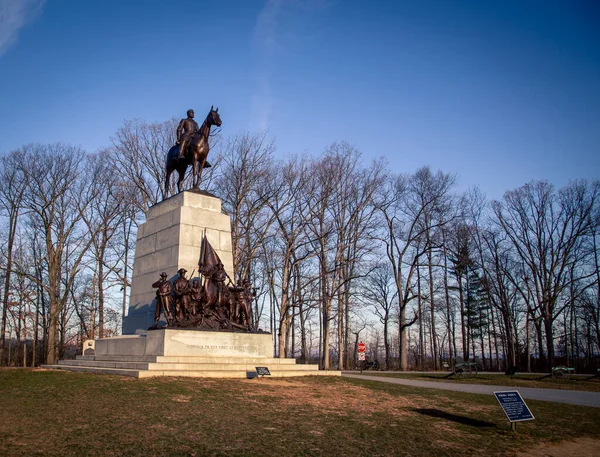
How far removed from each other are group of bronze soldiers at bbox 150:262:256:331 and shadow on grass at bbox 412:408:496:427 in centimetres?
698

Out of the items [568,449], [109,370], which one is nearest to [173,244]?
[109,370]

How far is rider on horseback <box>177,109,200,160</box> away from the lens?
1956cm

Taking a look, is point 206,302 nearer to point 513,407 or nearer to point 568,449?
point 513,407

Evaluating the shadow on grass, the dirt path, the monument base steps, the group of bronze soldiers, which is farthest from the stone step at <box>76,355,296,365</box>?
the dirt path

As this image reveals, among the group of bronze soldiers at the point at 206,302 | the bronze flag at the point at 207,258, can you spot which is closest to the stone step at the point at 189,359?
the group of bronze soldiers at the point at 206,302

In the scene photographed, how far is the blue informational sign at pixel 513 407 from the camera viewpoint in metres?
9.98

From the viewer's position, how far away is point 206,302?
16266 millimetres

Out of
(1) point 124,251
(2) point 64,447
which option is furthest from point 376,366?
(2) point 64,447

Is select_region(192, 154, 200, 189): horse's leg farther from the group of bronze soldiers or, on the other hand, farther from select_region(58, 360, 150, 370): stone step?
select_region(58, 360, 150, 370): stone step

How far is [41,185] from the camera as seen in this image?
31.8 m

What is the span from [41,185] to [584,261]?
40038 millimetres

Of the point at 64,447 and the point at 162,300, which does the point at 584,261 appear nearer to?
the point at 162,300

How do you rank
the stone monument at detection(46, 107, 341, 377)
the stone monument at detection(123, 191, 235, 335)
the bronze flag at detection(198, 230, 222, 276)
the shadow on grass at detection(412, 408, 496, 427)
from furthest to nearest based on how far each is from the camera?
the stone monument at detection(123, 191, 235, 335) < the bronze flag at detection(198, 230, 222, 276) < the stone monument at detection(46, 107, 341, 377) < the shadow on grass at detection(412, 408, 496, 427)

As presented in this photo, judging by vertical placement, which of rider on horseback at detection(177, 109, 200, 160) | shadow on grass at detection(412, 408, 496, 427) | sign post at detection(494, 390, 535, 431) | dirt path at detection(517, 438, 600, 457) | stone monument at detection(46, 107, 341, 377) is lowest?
dirt path at detection(517, 438, 600, 457)
